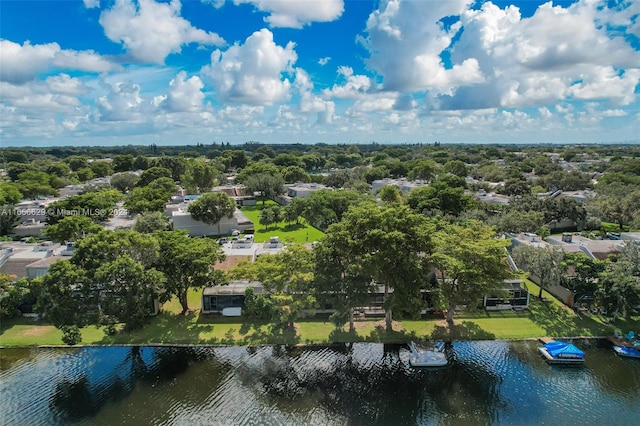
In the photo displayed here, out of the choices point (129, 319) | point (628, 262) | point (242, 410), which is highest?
point (628, 262)

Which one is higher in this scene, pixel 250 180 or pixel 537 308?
pixel 250 180

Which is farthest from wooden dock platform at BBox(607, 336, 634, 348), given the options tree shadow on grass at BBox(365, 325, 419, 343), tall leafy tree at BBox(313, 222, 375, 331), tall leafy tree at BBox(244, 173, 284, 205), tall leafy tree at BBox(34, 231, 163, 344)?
tall leafy tree at BBox(244, 173, 284, 205)

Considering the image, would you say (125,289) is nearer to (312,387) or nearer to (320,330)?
(320,330)

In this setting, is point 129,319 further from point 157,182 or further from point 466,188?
point 466,188

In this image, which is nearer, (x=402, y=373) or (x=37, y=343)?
(x=402, y=373)

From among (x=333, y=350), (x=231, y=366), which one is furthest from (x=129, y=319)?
(x=333, y=350)

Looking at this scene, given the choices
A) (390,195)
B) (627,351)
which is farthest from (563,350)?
(390,195)

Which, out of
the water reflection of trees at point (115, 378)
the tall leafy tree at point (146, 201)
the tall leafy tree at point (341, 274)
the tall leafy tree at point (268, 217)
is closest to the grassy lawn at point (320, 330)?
the water reflection of trees at point (115, 378)

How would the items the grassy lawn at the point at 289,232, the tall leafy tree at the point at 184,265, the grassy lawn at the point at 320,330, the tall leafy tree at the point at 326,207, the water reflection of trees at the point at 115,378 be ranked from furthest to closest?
the tall leafy tree at the point at 326,207, the grassy lawn at the point at 289,232, the tall leafy tree at the point at 184,265, the grassy lawn at the point at 320,330, the water reflection of trees at the point at 115,378

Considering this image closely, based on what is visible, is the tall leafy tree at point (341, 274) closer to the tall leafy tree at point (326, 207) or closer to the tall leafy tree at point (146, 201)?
the tall leafy tree at point (326, 207)
